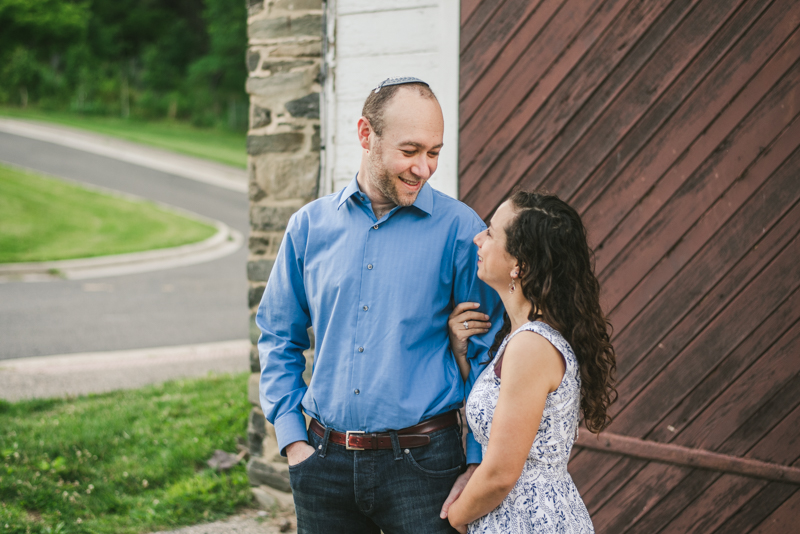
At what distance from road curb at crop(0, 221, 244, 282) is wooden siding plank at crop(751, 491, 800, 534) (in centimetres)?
1059

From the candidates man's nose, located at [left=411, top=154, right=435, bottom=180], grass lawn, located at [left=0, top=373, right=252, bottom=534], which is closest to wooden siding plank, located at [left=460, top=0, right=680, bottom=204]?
man's nose, located at [left=411, top=154, right=435, bottom=180]

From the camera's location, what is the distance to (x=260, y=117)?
3629 millimetres

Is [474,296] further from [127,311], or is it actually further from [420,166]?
[127,311]

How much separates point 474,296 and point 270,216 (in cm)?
196

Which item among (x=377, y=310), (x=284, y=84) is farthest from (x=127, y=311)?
(x=377, y=310)

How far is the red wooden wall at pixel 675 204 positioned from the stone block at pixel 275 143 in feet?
3.46

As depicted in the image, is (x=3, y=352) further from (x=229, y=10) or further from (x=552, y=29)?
(x=229, y=10)

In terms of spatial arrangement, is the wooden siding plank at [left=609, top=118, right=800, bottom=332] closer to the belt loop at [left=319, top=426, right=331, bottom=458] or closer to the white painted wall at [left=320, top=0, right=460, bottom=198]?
the white painted wall at [left=320, top=0, right=460, bottom=198]

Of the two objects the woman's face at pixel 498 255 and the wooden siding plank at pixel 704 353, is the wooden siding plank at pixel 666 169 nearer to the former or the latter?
the wooden siding plank at pixel 704 353

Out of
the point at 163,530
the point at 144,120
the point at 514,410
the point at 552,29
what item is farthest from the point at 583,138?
the point at 144,120

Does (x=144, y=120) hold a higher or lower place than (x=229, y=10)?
lower

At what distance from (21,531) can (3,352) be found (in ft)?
13.1

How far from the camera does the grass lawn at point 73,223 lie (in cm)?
1219

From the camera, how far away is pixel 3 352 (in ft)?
21.5
